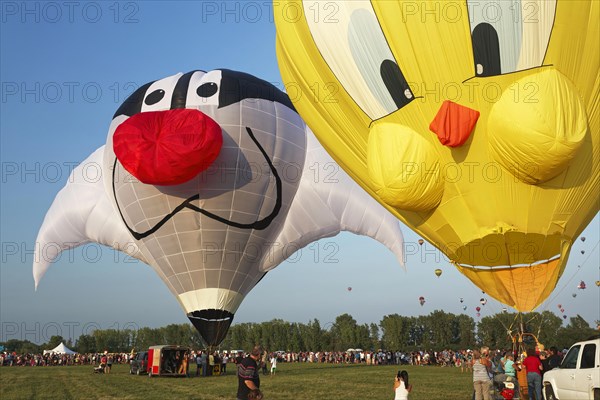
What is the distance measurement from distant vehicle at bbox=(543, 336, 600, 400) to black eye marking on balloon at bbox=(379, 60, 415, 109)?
3409 millimetres

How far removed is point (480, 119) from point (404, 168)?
3.19ft

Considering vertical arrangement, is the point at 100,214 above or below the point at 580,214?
above

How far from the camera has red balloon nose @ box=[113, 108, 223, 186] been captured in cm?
1247

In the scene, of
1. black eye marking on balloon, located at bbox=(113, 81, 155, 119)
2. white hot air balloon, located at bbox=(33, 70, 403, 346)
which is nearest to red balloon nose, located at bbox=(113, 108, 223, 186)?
white hot air balloon, located at bbox=(33, 70, 403, 346)

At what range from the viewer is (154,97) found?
1415 centimetres

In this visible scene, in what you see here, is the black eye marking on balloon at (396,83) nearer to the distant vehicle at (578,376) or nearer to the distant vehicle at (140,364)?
the distant vehicle at (578,376)

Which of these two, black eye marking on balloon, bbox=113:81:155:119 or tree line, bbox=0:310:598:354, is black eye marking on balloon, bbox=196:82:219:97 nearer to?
black eye marking on balloon, bbox=113:81:155:119

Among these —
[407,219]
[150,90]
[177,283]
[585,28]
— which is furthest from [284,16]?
[177,283]

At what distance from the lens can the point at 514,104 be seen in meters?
6.24

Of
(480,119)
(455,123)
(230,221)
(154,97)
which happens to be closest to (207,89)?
(154,97)

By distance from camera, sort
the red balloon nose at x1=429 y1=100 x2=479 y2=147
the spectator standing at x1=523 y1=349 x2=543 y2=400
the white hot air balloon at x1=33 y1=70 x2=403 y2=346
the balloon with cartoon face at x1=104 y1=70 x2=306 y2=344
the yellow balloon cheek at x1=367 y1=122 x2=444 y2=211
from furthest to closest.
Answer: the balloon with cartoon face at x1=104 y1=70 x2=306 y2=344 < the white hot air balloon at x1=33 y1=70 x2=403 y2=346 < the spectator standing at x1=523 y1=349 x2=543 y2=400 < the yellow balloon cheek at x1=367 y1=122 x2=444 y2=211 < the red balloon nose at x1=429 y1=100 x2=479 y2=147

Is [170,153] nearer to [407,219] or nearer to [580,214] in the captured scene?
[407,219]

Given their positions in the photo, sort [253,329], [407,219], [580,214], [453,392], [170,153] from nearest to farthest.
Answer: [580,214] < [407,219] < [453,392] < [170,153] < [253,329]

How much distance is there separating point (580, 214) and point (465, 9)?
2703mm
